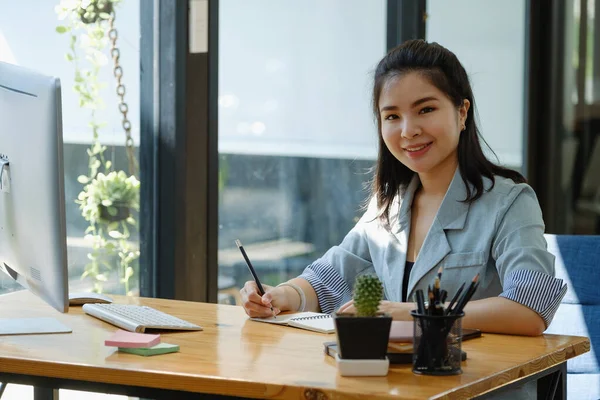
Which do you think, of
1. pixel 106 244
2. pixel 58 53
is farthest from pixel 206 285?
pixel 58 53

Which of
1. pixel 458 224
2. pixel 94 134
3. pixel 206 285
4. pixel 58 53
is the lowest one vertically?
pixel 206 285

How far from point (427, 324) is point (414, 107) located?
2.52ft

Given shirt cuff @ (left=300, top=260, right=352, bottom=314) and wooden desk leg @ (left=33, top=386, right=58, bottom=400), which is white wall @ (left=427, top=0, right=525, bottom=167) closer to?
shirt cuff @ (left=300, top=260, right=352, bottom=314)

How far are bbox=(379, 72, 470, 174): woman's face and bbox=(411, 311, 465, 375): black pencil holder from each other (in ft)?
2.32

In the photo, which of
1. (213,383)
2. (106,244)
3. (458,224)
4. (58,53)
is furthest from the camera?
(106,244)

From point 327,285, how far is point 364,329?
786 mm

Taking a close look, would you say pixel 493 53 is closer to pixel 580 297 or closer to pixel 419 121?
pixel 580 297

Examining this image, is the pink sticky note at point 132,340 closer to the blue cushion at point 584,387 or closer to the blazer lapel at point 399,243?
the blazer lapel at point 399,243

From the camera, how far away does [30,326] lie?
1866 mm

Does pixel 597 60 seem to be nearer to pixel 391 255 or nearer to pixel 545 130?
pixel 545 130

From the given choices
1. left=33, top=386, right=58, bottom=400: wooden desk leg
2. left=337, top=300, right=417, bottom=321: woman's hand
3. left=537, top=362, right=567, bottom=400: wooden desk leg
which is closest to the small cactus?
left=337, top=300, right=417, bottom=321: woman's hand

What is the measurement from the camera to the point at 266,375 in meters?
1.46

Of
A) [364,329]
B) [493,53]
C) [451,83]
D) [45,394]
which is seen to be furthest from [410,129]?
[493,53]

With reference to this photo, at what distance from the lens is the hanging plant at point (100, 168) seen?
2.67 m
